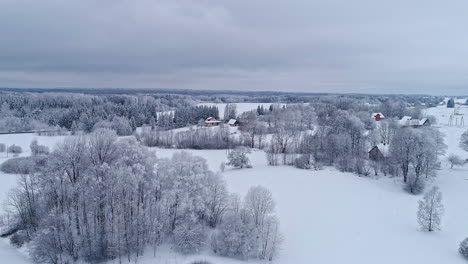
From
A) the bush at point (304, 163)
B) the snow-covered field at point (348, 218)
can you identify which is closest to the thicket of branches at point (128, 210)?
the snow-covered field at point (348, 218)

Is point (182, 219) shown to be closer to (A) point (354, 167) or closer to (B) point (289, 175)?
(B) point (289, 175)

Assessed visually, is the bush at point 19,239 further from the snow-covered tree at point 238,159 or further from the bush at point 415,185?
the bush at point 415,185

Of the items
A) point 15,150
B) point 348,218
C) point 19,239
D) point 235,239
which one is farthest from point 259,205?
point 15,150

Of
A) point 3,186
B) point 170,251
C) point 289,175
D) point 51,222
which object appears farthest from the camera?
point 289,175

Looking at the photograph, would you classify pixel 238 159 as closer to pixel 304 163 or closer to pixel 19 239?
pixel 304 163

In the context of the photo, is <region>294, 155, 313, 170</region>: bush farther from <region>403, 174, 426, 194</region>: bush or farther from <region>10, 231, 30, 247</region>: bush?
<region>10, 231, 30, 247</region>: bush

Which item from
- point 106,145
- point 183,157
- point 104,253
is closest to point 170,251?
point 104,253
